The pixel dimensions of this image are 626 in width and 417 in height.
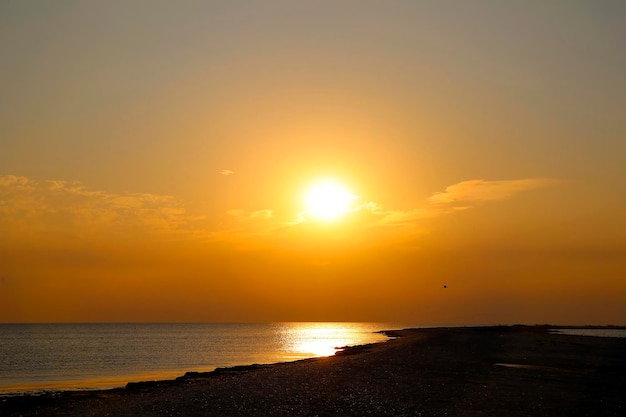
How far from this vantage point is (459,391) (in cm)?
3406

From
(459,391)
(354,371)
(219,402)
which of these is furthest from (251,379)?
(459,391)

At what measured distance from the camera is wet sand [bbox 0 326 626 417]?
28828 mm

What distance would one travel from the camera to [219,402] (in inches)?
1299

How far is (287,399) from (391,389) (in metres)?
7.02

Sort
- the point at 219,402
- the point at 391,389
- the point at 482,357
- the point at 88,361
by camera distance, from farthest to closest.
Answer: the point at 88,361, the point at 482,357, the point at 391,389, the point at 219,402

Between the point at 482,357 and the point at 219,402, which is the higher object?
the point at 482,357

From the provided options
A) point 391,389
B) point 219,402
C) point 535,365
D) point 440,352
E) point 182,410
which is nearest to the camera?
point 182,410

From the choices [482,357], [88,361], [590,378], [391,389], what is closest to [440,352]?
[482,357]

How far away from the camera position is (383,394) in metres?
33.7

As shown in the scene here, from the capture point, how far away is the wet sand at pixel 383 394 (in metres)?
28.8

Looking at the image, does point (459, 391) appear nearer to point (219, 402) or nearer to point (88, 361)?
point (219, 402)

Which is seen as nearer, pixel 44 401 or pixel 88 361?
pixel 44 401

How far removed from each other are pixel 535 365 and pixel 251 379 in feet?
81.9

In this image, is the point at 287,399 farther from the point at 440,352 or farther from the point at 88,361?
the point at 88,361
